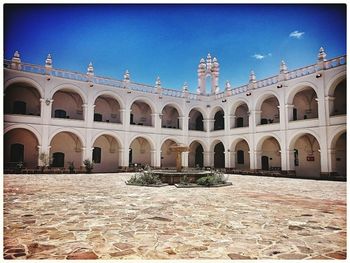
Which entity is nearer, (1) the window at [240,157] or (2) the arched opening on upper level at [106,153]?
(2) the arched opening on upper level at [106,153]

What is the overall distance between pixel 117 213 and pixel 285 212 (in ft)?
14.5

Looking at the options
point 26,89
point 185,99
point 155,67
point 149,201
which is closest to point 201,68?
point 185,99

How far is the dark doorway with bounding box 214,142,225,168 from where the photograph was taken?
33.5m

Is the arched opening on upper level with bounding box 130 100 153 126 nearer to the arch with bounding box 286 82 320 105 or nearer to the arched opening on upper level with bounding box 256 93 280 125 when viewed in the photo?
the arched opening on upper level with bounding box 256 93 280 125

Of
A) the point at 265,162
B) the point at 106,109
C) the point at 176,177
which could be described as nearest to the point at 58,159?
the point at 106,109

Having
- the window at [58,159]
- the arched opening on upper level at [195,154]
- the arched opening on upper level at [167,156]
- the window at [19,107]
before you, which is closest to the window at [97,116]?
the window at [58,159]

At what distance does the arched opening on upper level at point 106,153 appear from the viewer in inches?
1161

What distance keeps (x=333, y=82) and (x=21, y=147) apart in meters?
27.1

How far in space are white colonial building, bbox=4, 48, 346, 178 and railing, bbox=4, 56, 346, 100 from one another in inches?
3.3

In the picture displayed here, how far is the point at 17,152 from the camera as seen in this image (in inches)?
997

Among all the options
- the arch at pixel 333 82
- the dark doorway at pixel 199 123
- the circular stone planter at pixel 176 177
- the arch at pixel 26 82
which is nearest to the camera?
the circular stone planter at pixel 176 177

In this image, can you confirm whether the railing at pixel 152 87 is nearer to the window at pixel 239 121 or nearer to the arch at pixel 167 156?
the window at pixel 239 121

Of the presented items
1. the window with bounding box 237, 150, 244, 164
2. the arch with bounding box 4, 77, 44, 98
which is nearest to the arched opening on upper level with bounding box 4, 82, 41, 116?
the arch with bounding box 4, 77, 44, 98

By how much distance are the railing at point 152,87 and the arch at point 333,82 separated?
101 centimetres
